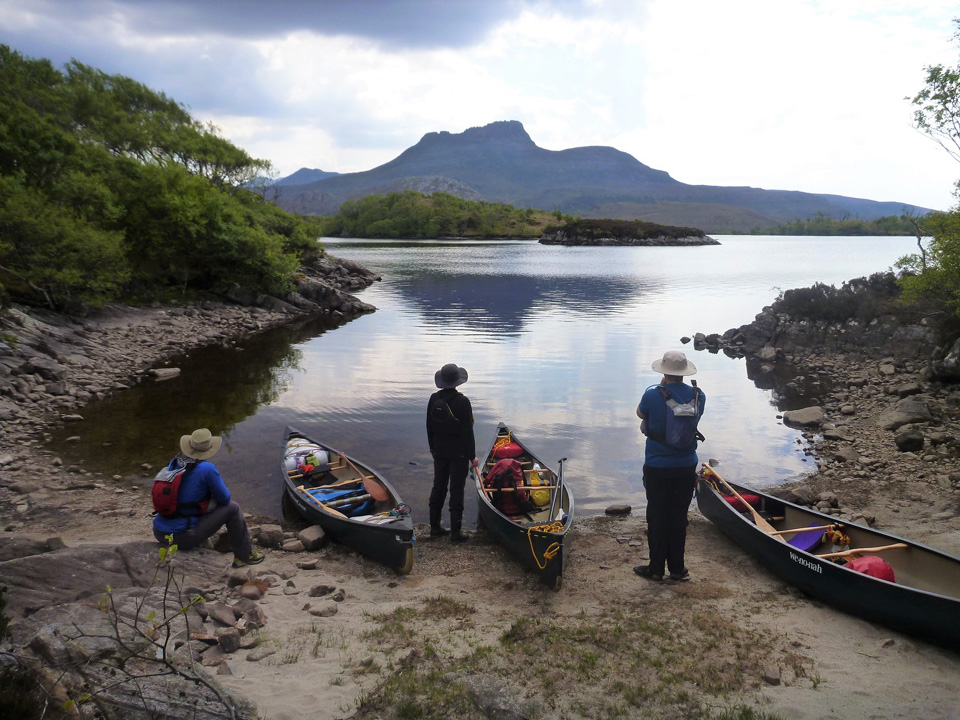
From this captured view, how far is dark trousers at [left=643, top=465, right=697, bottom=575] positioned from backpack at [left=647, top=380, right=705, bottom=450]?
0.38m

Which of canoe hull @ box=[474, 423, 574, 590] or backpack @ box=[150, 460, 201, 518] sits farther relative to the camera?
canoe hull @ box=[474, 423, 574, 590]

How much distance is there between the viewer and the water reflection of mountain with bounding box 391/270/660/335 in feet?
116

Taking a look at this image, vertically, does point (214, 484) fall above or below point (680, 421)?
below

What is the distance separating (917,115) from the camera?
714 inches

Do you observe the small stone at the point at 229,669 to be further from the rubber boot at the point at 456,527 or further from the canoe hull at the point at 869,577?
the canoe hull at the point at 869,577

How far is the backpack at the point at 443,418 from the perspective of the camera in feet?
29.1

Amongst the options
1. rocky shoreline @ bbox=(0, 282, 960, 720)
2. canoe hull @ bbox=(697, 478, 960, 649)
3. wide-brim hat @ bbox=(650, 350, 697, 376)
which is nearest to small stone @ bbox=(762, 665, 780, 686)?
rocky shoreline @ bbox=(0, 282, 960, 720)

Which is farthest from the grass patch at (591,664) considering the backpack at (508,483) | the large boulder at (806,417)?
the large boulder at (806,417)

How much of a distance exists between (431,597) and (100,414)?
13.0m

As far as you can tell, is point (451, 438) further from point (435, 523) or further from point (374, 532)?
point (374, 532)

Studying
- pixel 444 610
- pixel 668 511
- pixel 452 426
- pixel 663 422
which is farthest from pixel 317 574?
pixel 663 422

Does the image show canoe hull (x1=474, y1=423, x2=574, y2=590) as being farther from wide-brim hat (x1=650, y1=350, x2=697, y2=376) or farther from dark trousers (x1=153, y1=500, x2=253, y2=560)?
dark trousers (x1=153, y1=500, x2=253, y2=560)

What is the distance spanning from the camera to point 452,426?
8.91 metres

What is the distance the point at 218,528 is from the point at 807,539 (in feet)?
27.4
